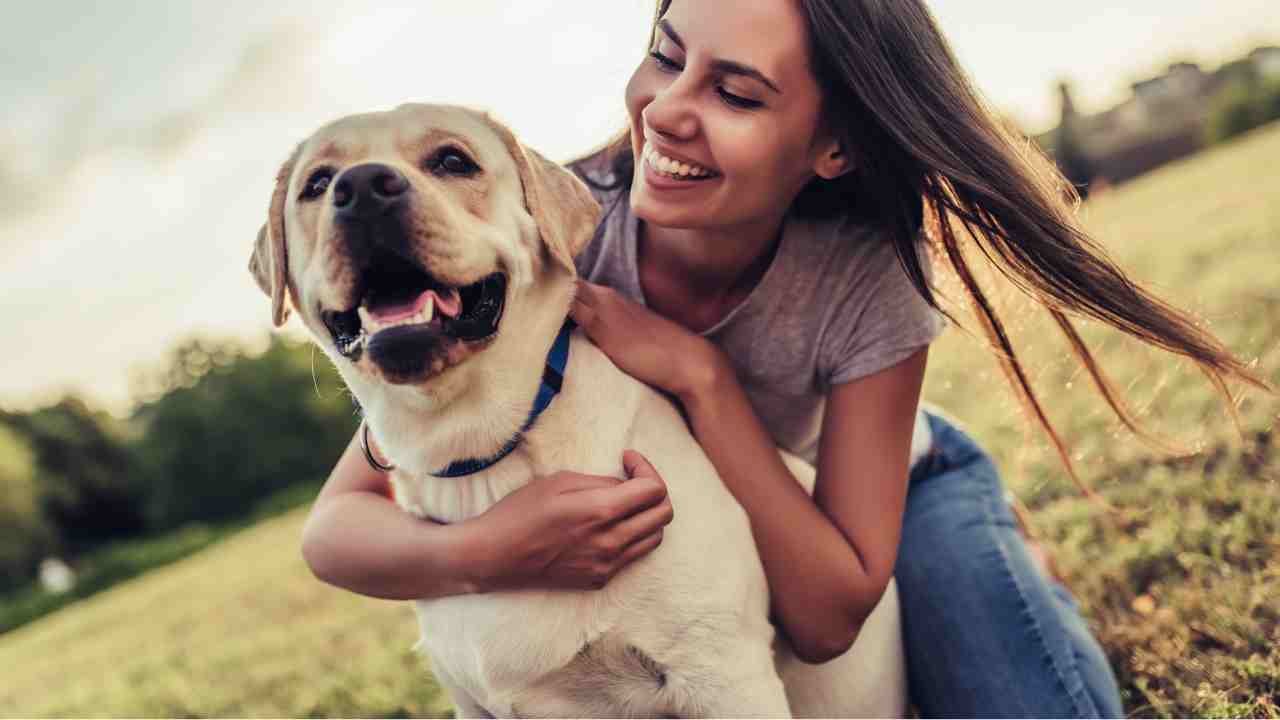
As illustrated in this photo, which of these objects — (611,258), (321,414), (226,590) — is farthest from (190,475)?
(611,258)

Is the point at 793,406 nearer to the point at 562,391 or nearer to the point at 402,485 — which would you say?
the point at 562,391

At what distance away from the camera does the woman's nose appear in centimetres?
227

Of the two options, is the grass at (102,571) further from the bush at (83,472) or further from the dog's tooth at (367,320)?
the dog's tooth at (367,320)

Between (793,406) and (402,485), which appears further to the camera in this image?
(793,406)

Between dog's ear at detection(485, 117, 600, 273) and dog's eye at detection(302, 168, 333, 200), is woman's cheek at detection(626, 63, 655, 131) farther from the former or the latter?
dog's eye at detection(302, 168, 333, 200)

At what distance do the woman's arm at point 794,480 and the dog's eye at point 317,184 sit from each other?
0.62 m

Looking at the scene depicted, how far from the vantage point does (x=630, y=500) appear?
79.8 inches

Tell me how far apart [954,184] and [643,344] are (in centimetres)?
87

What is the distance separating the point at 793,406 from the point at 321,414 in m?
34.5

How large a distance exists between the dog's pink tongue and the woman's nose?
2.13ft

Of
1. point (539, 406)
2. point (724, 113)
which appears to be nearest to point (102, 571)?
point (539, 406)

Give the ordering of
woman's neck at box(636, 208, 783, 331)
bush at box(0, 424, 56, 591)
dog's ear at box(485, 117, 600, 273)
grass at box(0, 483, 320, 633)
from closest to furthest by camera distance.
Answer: dog's ear at box(485, 117, 600, 273) < woman's neck at box(636, 208, 783, 331) < grass at box(0, 483, 320, 633) < bush at box(0, 424, 56, 591)

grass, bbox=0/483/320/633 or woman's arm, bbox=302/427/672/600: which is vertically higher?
woman's arm, bbox=302/427/672/600

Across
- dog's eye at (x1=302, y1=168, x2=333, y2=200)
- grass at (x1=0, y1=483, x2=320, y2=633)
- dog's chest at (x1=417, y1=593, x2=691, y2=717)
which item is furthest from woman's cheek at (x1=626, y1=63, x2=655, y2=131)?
grass at (x1=0, y1=483, x2=320, y2=633)
